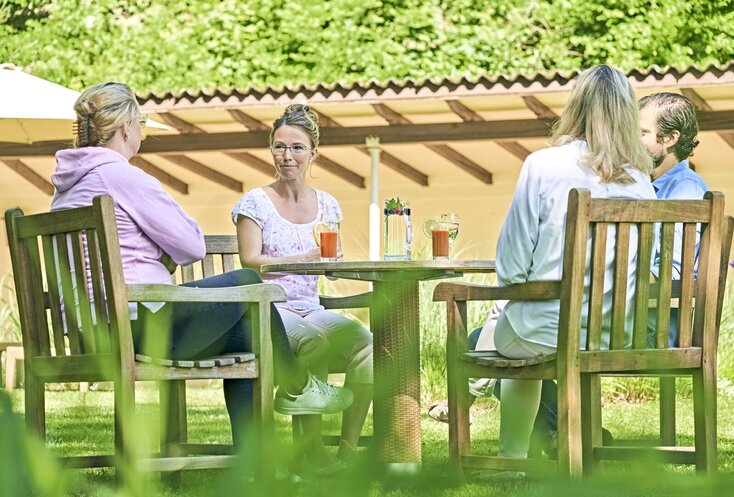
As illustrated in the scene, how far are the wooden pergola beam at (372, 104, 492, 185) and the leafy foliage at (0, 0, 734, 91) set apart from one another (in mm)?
5238

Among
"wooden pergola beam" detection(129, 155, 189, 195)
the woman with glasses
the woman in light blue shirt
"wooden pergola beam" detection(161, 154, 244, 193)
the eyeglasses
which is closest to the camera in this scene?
the woman in light blue shirt

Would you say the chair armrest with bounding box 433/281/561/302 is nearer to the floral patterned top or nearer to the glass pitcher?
the glass pitcher

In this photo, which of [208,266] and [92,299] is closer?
[92,299]

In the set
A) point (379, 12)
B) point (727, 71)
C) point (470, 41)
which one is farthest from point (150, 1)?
point (727, 71)

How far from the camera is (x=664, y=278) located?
9.98 ft

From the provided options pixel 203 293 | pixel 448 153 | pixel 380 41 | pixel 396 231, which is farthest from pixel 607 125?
pixel 380 41

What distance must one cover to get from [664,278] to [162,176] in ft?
31.3

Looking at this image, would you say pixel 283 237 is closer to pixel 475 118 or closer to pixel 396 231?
pixel 396 231

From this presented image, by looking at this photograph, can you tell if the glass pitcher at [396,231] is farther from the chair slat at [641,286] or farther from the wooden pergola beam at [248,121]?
the wooden pergola beam at [248,121]

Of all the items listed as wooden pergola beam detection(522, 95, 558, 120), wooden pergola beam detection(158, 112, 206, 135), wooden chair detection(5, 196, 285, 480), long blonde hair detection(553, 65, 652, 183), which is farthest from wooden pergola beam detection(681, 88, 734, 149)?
wooden chair detection(5, 196, 285, 480)

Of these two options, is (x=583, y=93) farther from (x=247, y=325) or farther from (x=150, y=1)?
(x=150, y=1)

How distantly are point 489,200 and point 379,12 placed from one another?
21.3ft

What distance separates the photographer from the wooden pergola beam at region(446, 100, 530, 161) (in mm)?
9484

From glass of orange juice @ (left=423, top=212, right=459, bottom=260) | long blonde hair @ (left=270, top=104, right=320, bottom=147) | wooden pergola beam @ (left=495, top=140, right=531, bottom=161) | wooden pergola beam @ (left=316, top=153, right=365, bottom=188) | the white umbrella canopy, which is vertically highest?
the white umbrella canopy
